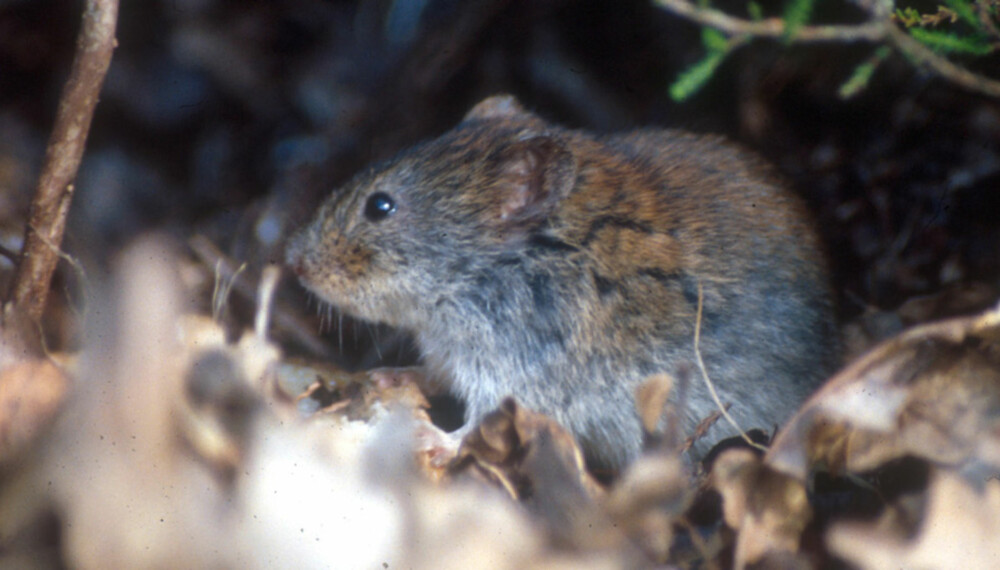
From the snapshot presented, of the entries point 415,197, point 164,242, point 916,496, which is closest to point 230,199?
→ point 164,242

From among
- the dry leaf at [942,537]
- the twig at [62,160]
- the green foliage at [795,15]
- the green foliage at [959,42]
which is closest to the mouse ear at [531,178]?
the green foliage at [795,15]

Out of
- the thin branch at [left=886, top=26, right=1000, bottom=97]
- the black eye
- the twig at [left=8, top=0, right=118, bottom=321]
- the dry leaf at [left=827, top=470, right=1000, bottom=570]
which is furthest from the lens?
the black eye

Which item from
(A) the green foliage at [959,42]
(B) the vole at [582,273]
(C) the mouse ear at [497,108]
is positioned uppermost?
(A) the green foliage at [959,42]

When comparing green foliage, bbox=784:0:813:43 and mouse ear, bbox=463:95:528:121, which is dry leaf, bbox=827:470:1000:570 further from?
mouse ear, bbox=463:95:528:121

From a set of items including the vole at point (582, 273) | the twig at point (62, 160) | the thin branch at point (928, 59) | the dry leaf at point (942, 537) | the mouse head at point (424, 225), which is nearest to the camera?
the dry leaf at point (942, 537)

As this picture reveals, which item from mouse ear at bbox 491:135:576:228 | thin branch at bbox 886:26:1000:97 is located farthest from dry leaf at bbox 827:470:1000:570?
mouse ear at bbox 491:135:576:228

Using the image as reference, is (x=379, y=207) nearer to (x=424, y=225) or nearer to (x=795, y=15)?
(x=424, y=225)

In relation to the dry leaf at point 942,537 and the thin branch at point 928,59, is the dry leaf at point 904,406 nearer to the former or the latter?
the dry leaf at point 942,537
